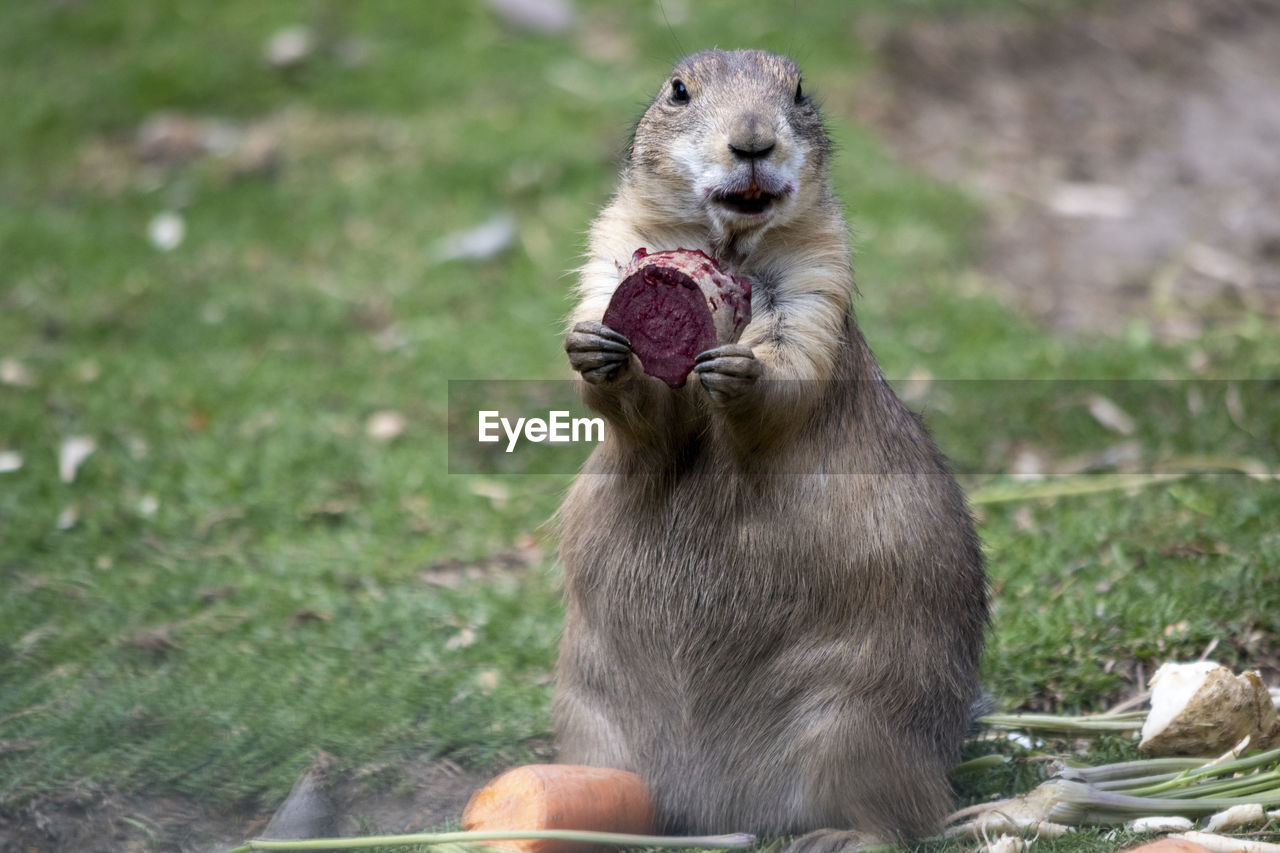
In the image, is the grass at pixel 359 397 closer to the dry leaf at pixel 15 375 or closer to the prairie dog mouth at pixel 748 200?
the dry leaf at pixel 15 375

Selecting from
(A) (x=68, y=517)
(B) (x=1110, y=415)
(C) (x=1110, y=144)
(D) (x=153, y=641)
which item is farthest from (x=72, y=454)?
(C) (x=1110, y=144)

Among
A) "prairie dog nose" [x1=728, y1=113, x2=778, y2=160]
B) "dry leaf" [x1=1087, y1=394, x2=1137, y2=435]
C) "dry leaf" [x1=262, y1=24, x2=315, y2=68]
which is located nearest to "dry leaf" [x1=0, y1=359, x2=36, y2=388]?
"dry leaf" [x1=262, y1=24, x2=315, y2=68]

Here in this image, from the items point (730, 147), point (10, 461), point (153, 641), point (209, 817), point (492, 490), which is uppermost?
point (730, 147)

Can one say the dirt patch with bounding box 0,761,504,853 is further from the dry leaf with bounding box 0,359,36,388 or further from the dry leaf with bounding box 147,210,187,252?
the dry leaf with bounding box 147,210,187,252

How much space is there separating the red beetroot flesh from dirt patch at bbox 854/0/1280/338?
4079 millimetres

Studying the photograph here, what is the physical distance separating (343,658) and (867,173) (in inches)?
190

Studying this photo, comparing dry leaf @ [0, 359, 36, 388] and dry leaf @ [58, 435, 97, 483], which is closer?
dry leaf @ [58, 435, 97, 483]

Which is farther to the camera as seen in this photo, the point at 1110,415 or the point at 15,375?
the point at 15,375

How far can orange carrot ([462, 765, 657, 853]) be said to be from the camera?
300 cm

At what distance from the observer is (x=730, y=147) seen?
309 cm

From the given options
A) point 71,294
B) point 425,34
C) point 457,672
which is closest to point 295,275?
point 71,294

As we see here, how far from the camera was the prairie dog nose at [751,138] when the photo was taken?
3051 millimetres

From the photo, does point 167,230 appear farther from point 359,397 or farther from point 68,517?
point 68,517

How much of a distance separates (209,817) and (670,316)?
167 cm
